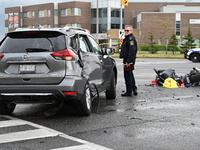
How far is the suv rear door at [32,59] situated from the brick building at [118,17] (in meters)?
69.5

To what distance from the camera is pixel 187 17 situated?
8200 cm

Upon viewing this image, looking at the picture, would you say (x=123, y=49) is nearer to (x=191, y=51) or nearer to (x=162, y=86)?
(x=162, y=86)

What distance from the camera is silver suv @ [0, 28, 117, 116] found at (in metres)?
6.97

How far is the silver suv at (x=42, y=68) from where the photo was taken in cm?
697

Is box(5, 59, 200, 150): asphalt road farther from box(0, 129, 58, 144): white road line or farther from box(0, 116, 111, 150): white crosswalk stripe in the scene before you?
box(0, 129, 58, 144): white road line

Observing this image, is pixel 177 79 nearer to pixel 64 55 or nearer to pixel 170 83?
pixel 170 83

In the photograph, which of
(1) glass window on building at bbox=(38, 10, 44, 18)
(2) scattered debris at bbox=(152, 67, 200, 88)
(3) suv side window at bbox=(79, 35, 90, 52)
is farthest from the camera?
(1) glass window on building at bbox=(38, 10, 44, 18)

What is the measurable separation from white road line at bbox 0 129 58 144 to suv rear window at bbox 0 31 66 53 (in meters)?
1.58

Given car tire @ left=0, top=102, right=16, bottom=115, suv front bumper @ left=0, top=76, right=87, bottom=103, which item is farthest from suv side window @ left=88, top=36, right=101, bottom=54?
car tire @ left=0, top=102, right=16, bottom=115

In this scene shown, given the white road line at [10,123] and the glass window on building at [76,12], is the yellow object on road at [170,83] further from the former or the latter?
the glass window on building at [76,12]

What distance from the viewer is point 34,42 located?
7.23 meters

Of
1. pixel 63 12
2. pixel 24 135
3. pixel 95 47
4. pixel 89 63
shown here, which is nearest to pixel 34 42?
pixel 89 63

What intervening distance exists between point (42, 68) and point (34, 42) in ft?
1.76

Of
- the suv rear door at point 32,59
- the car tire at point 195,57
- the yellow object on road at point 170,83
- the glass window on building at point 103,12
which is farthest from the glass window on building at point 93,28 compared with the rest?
the suv rear door at point 32,59
